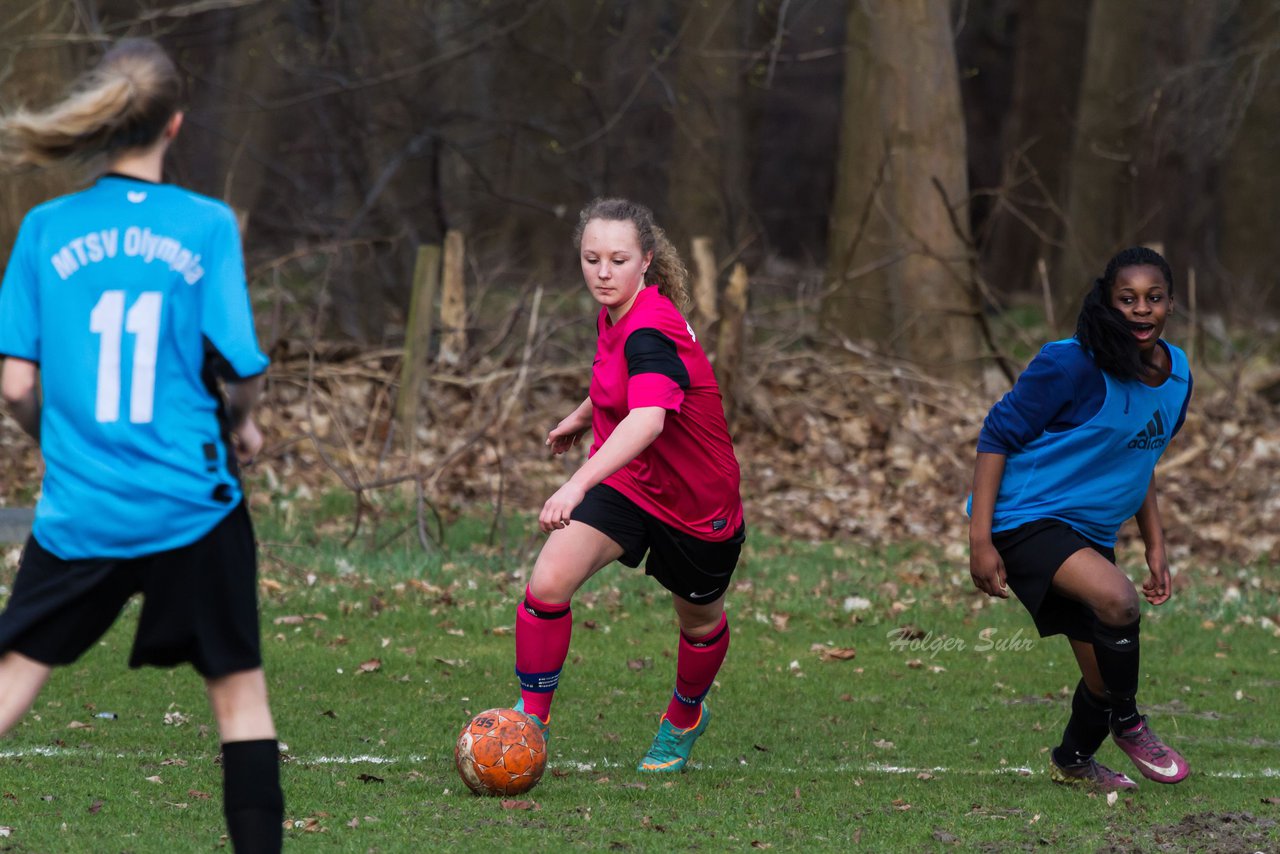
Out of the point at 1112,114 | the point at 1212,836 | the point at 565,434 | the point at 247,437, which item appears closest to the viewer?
the point at 247,437

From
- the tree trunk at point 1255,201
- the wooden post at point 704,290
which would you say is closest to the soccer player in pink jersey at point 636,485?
the wooden post at point 704,290

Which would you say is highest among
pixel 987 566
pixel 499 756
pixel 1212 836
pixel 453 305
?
pixel 453 305

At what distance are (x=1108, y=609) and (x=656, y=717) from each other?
2143mm

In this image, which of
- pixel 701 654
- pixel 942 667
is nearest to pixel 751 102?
pixel 942 667

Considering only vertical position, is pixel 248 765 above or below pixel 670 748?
above

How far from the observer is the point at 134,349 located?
11.1ft

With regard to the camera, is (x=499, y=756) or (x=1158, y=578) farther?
(x=1158, y=578)

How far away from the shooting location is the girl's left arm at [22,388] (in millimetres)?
3484

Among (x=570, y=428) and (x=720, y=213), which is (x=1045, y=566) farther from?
(x=720, y=213)

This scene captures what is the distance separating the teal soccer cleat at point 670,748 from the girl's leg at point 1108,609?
138 cm

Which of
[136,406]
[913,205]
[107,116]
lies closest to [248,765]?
[136,406]

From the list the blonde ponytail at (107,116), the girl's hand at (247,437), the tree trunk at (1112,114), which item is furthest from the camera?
the tree trunk at (1112,114)

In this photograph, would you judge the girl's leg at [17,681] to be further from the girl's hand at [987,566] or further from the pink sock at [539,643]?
the girl's hand at [987,566]

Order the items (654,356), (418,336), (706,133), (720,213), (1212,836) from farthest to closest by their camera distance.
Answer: (720,213), (706,133), (418,336), (654,356), (1212,836)
